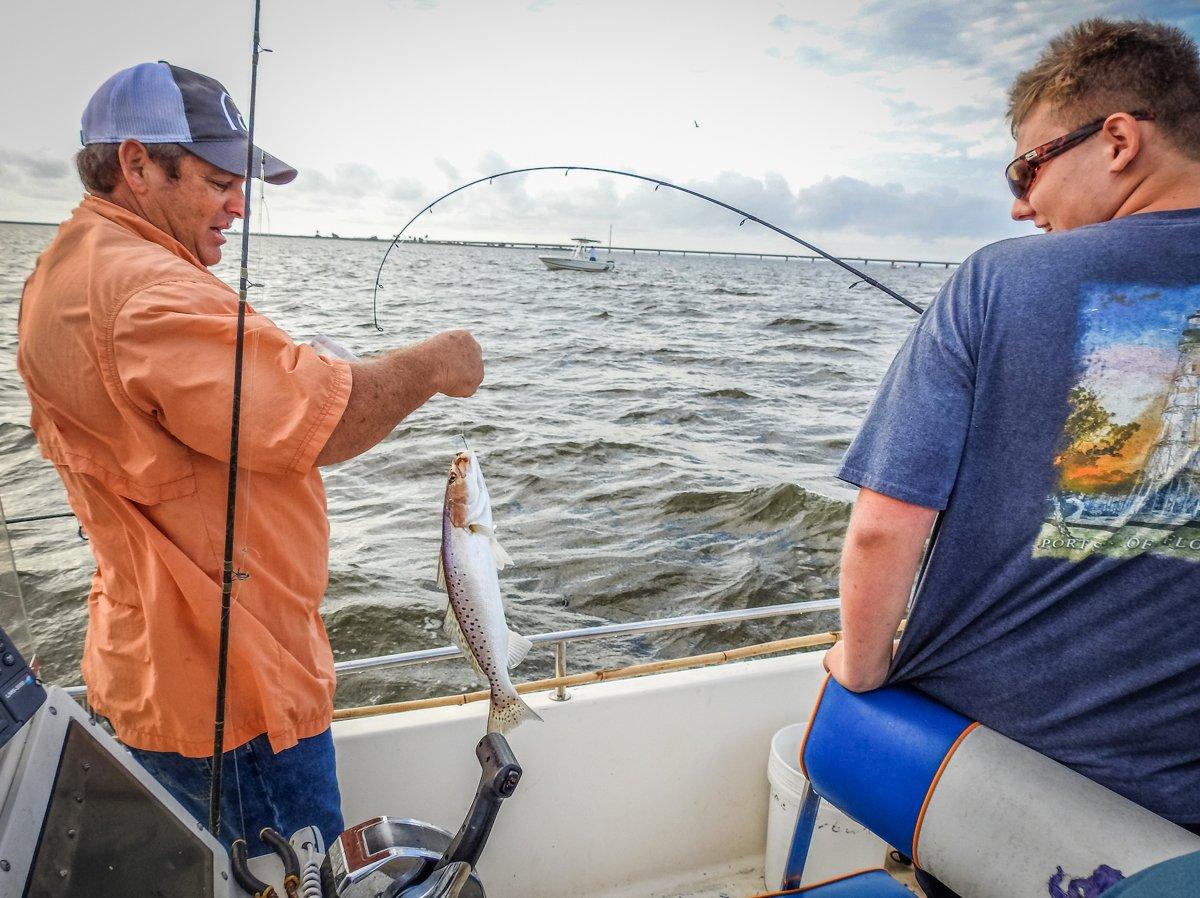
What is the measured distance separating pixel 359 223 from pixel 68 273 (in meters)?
1.34

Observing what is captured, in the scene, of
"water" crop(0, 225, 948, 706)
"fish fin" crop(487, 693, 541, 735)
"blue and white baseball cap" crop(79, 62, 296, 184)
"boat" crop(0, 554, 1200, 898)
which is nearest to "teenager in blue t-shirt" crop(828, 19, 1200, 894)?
"boat" crop(0, 554, 1200, 898)

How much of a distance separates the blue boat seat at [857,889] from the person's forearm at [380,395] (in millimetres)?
1523

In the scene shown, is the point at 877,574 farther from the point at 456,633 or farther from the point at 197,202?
the point at 197,202

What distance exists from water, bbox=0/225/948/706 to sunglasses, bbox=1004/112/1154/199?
5.14ft

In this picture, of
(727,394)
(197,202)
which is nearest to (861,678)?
(197,202)

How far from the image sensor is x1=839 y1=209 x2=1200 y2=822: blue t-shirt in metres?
1.32

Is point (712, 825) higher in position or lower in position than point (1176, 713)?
lower

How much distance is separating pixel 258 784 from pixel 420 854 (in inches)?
27.5

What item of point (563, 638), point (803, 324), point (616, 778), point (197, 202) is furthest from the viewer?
point (803, 324)

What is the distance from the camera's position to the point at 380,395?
1.60m

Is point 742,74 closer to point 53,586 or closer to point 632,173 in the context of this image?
point 632,173

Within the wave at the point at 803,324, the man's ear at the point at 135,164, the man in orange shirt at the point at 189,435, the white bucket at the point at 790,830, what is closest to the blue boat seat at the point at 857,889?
the white bucket at the point at 790,830

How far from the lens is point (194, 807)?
1.87 m

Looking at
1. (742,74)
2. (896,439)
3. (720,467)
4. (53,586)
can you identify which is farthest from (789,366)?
(896,439)
